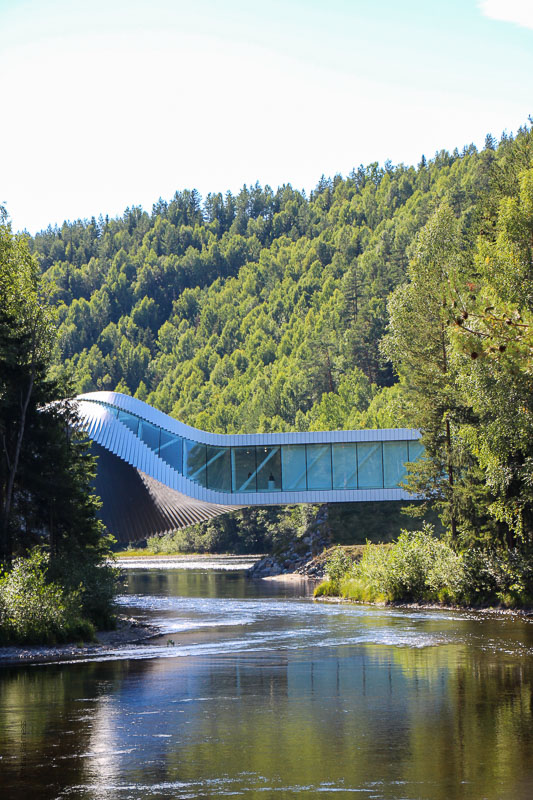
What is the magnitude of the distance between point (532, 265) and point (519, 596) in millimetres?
10192

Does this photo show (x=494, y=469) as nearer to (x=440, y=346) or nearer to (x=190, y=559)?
(x=440, y=346)

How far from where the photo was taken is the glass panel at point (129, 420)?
163ft

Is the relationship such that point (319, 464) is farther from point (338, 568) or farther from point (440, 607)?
point (440, 607)

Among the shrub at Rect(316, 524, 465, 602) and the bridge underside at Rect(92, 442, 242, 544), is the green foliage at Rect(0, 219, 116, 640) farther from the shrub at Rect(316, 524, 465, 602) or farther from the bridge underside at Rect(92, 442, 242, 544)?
the bridge underside at Rect(92, 442, 242, 544)

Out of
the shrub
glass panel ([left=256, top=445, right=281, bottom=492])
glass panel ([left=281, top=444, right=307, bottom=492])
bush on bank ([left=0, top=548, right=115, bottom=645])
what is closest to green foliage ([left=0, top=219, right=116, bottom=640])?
bush on bank ([left=0, top=548, right=115, bottom=645])

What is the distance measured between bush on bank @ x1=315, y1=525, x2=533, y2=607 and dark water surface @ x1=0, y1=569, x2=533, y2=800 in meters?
5.58

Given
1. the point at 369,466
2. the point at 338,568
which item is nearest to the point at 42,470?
the point at 338,568

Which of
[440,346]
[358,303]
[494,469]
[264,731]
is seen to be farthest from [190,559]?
[264,731]

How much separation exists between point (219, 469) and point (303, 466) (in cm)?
460

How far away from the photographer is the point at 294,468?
56.2 meters

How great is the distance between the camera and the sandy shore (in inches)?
872

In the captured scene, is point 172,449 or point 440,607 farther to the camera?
point 172,449

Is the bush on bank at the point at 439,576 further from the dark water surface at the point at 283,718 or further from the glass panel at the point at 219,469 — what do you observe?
the glass panel at the point at 219,469

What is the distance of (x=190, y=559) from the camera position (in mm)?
97500
